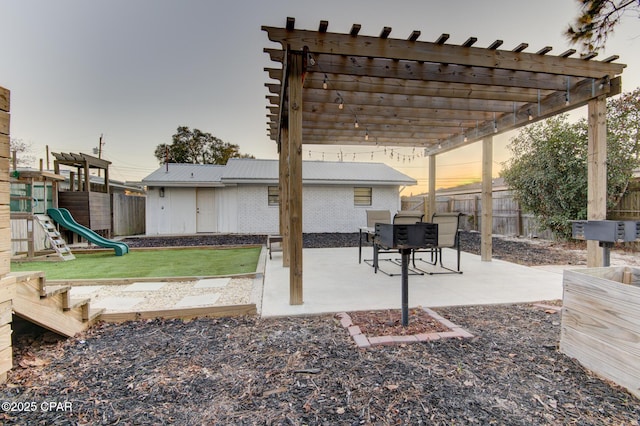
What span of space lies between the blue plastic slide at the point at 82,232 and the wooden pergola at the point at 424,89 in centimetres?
456

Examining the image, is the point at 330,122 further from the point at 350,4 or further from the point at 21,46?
the point at 21,46

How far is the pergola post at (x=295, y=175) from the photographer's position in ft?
11.0

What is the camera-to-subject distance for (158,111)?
12188 mm

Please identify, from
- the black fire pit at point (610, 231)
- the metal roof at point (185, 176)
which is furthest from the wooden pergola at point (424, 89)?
the metal roof at point (185, 176)

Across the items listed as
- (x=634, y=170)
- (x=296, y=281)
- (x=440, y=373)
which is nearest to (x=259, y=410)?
(x=440, y=373)

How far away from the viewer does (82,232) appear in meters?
7.65

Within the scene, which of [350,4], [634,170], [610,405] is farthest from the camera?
[634,170]

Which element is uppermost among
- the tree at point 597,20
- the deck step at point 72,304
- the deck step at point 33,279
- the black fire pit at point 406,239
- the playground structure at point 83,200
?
the tree at point 597,20

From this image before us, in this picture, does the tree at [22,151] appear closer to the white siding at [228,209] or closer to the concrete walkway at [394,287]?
the white siding at [228,209]

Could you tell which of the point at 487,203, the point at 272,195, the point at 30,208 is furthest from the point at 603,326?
the point at 30,208

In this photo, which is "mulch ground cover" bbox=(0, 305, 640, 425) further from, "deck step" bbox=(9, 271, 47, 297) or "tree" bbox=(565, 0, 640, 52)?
"tree" bbox=(565, 0, 640, 52)

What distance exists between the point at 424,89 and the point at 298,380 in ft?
15.1

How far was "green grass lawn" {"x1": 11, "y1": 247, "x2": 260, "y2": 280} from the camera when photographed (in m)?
5.21

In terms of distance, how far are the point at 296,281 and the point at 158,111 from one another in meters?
12.1
